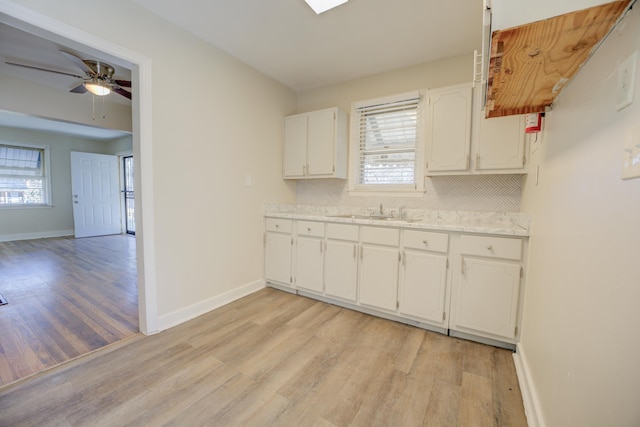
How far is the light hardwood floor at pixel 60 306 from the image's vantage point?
190 cm

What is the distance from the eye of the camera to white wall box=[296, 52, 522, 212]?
2420 mm

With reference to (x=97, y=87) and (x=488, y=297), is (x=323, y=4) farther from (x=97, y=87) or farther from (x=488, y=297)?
(x=97, y=87)

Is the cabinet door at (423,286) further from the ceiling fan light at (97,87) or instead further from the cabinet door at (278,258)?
the ceiling fan light at (97,87)

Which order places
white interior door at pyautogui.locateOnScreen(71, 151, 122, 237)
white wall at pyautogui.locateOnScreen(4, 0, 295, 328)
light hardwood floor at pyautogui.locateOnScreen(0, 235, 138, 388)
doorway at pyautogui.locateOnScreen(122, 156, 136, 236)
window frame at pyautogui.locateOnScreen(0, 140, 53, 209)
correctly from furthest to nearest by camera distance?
doorway at pyautogui.locateOnScreen(122, 156, 136, 236), white interior door at pyautogui.locateOnScreen(71, 151, 122, 237), window frame at pyautogui.locateOnScreen(0, 140, 53, 209), white wall at pyautogui.locateOnScreen(4, 0, 295, 328), light hardwood floor at pyautogui.locateOnScreen(0, 235, 138, 388)

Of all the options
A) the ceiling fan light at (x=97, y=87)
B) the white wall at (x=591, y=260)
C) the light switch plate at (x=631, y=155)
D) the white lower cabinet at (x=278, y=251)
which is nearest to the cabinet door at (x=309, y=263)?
the white lower cabinet at (x=278, y=251)

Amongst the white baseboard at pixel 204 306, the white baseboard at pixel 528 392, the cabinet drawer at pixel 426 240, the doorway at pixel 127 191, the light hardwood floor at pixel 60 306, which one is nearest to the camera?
the white baseboard at pixel 528 392

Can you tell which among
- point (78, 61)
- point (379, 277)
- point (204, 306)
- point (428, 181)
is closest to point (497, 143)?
point (428, 181)

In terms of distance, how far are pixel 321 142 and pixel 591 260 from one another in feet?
8.53

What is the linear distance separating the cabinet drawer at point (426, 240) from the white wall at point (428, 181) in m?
0.62

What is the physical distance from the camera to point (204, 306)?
2553 millimetres

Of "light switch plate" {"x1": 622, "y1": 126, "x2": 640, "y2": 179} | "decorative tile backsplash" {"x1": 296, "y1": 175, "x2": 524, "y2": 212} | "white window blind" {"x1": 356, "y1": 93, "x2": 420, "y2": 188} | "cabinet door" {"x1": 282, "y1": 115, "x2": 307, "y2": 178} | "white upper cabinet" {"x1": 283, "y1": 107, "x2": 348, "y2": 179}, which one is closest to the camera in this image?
"light switch plate" {"x1": 622, "y1": 126, "x2": 640, "y2": 179}

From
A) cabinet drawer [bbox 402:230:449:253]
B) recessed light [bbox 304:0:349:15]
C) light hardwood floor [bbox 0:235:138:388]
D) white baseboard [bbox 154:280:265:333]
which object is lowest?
light hardwood floor [bbox 0:235:138:388]

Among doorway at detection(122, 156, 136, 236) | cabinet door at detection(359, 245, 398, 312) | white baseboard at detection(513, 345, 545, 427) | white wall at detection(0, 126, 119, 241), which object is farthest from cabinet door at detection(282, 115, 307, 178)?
white wall at detection(0, 126, 119, 241)

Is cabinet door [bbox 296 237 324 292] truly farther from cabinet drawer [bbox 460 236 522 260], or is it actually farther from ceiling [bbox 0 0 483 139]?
ceiling [bbox 0 0 483 139]
